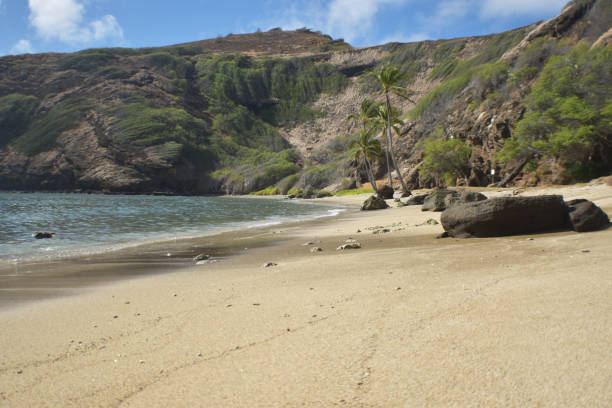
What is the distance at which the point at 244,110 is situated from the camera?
114438mm

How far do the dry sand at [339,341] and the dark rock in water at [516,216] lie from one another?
2.30 metres

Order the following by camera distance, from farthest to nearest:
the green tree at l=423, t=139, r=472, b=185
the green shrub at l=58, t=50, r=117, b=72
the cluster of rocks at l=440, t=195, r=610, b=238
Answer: the green shrub at l=58, t=50, r=117, b=72
the green tree at l=423, t=139, r=472, b=185
the cluster of rocks at l=440, t=195, r=610, b=238

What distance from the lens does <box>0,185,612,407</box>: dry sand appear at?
1.82 metres

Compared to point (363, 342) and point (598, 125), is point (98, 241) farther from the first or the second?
point (598, 125)

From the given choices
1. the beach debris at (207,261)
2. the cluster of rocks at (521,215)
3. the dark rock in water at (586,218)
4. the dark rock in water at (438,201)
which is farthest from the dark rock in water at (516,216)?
the dark rock in water at (438,201)

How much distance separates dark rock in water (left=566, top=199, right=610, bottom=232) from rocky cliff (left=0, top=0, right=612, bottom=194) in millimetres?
23997

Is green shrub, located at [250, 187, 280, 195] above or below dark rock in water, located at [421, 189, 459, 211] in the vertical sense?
below

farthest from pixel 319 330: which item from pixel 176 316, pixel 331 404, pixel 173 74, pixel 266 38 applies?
pixel 266 38

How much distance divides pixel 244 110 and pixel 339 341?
11789cm

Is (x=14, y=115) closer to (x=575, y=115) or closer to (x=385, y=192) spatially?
(x=385, y=192)

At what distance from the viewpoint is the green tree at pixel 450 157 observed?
36188 mm

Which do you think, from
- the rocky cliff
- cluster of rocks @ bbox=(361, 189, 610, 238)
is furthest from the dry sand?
the rocky cliff

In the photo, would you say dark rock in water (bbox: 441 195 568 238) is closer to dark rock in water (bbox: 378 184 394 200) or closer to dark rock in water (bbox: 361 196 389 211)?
dark rock in water (bbox: 361 196 389 211)

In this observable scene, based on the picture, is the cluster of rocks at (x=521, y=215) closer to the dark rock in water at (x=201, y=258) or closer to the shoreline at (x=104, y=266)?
the shoreline at (x=104, y=266)
